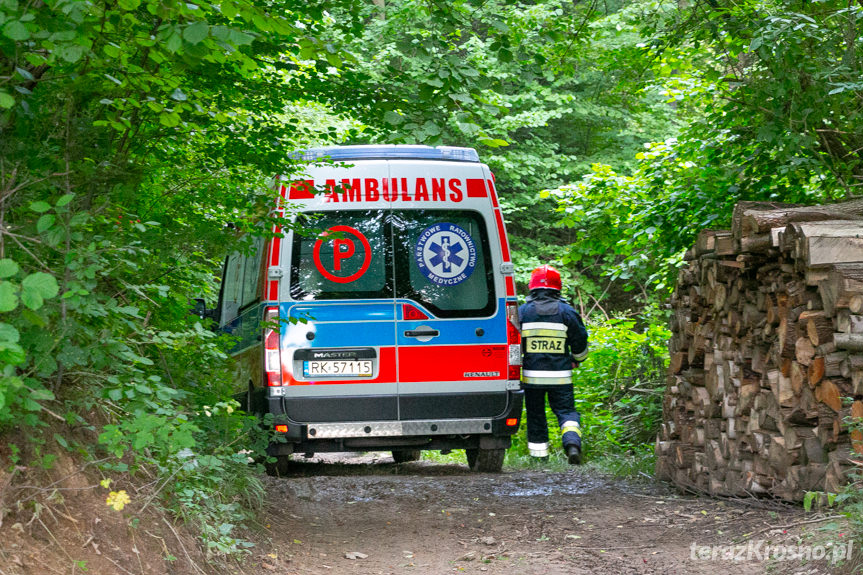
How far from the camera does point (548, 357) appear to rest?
28.4 ft

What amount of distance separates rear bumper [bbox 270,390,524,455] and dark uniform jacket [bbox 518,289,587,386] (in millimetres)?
1082

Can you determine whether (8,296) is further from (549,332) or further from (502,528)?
(549,332)

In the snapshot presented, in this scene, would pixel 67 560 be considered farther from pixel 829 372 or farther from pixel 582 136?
pixel 582 136

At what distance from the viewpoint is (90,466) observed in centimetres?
372

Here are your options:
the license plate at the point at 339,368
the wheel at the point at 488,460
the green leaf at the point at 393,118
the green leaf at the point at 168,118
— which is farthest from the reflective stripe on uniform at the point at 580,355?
the green leaf at the point at 168,118

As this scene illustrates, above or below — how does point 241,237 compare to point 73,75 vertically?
below

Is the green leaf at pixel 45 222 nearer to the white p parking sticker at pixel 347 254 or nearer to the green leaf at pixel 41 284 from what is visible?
the green leaf at pixel 41 284

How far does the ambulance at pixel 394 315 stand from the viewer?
7.32m

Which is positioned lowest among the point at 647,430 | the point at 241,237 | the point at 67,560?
the point at 647,430

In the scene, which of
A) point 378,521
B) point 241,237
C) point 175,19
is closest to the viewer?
point 175,19

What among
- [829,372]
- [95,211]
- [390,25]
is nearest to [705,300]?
[829,372]

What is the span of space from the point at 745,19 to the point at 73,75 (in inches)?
203

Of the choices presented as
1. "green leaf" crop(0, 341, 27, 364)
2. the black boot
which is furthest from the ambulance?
"green leaf" crop(0, 341, 27, 364)

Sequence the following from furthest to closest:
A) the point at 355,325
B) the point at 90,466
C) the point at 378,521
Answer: the point at 355,325 → the point at 378,521 → the point at 90,466
